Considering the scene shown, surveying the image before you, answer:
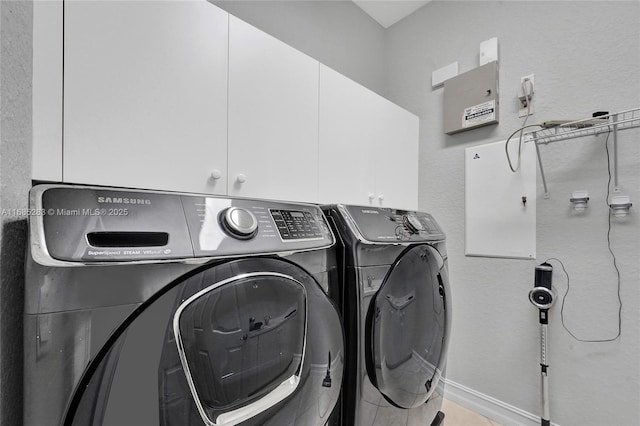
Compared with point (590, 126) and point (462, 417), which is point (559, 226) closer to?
point (590, 126)

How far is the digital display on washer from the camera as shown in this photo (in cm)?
69

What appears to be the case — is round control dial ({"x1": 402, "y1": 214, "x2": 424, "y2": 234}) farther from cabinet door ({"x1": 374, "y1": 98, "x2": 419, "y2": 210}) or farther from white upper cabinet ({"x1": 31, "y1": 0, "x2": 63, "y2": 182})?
white upper cabinet ({"x1": 31, "y1": 0, "x2": 63, "y2": 182})

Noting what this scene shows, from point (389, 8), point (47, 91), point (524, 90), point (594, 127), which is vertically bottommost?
point (47, 91)

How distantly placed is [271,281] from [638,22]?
2005 millimetres

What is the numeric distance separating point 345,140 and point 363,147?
15 cm

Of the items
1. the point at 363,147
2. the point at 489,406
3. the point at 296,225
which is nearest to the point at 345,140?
the point at 363,147

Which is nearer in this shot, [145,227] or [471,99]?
[145,227]

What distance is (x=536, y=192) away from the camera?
1567mm

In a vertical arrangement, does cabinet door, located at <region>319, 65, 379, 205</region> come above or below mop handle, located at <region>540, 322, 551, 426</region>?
above

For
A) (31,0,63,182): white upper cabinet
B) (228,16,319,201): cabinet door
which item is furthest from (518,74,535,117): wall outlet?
(31,0,63,182): white upper cabinet

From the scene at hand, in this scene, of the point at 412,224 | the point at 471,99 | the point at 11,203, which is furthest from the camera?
the point at 471,99

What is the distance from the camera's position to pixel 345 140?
1.47m

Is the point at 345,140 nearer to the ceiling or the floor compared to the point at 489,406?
nearer to the ceiling

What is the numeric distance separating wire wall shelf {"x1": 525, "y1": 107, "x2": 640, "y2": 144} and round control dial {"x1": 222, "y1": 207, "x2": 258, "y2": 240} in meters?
1.45
